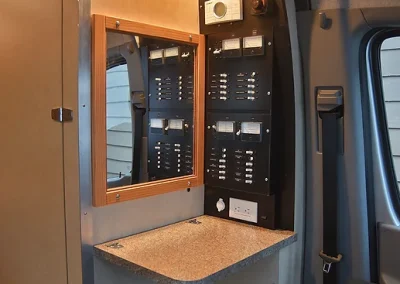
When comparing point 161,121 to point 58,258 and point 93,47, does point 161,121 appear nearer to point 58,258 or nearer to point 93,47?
point 93,47

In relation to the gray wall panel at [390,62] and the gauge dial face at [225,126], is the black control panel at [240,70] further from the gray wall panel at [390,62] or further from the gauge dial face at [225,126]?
the gray wall panel at [390,62]

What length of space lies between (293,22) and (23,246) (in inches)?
56.4

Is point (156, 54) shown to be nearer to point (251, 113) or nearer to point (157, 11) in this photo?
point (157, 11)

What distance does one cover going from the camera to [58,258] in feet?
5.30

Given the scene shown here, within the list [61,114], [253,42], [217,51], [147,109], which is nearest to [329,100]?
[253,42]

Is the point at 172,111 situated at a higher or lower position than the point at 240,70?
lower

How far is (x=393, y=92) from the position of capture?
1.78 metres

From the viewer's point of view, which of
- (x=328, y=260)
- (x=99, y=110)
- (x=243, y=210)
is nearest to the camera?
(x=99, y=110)

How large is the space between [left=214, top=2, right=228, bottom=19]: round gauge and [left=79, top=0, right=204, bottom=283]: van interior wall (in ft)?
0.35

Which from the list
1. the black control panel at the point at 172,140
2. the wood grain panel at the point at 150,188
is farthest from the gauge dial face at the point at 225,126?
the wood grain panel at the point at 150,188

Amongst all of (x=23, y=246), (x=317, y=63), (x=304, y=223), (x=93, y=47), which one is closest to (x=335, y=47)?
(x=317, y=63)

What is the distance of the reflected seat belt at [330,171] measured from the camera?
1.69 metres

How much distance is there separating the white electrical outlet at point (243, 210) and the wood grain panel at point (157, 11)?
0.77m

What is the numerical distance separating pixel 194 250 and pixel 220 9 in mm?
1001
